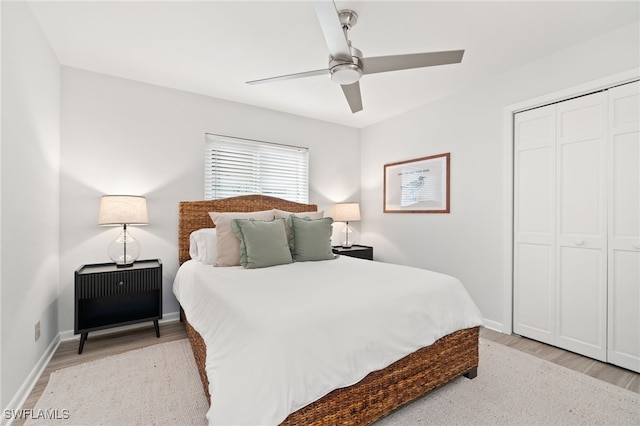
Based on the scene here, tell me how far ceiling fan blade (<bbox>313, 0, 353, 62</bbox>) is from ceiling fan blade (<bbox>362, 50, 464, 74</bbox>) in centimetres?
20

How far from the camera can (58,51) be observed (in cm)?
263

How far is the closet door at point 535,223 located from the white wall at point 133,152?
2.92m

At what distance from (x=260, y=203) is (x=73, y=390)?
2391 millimetres

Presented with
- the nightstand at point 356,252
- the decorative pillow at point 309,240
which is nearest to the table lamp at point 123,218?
the decorative pillow at point 309,240

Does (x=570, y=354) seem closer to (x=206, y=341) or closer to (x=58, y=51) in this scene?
(x=206, y=341)

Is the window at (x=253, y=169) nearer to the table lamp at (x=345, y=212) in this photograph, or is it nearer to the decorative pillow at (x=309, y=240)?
the table lamp at (x=345, y=212)

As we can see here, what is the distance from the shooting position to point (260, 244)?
2.64 m

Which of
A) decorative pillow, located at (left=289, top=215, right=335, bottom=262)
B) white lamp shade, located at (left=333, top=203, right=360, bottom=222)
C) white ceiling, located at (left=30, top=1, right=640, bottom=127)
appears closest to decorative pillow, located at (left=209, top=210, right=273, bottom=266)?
decorative pillow, located at (left=289, top=215, right=335, bottom=262)

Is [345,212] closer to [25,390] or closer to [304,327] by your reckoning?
[304,327]

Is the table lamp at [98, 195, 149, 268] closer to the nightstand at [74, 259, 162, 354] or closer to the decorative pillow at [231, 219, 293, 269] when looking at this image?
the nightstand at [74, 259, 162, 354]

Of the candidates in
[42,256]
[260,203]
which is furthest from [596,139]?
[42,256]

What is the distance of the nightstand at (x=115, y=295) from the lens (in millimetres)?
2578

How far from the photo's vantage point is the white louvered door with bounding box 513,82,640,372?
2316mm

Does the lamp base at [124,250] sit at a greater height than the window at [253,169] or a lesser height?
lesser
